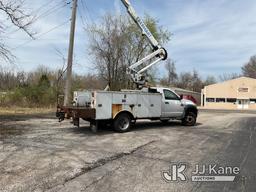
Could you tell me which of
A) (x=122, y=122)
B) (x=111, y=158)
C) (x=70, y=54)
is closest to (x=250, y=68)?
(x=70, y=54)

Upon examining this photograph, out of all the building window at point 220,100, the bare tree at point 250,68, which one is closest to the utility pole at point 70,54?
the building window at point 220,100

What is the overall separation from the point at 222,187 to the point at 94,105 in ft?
24.4

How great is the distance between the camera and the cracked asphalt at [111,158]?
6512 mm

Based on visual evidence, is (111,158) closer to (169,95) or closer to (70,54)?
(169,95)

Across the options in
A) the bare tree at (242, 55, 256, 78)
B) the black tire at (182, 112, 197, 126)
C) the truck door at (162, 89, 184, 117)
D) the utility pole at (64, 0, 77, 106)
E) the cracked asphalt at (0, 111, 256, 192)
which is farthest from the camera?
the bare tree at (242, 55, 256, 78)

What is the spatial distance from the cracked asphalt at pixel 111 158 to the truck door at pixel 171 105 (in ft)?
7.08

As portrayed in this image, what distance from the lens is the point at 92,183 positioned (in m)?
6.59

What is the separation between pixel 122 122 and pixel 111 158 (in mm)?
5288

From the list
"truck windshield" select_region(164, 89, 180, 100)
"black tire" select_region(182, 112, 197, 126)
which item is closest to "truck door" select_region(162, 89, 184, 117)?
"truck windshield" select_region(164, 89, 180, 100)

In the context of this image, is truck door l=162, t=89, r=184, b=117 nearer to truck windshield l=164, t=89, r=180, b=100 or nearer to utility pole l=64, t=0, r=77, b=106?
truck windshield l=164, t=89, r=180, b=100

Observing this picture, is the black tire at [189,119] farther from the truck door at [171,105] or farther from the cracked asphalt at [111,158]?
the cracked asphalt at [111,158]

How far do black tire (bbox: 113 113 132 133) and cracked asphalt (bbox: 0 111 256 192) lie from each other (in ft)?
1.18

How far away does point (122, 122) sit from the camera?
1412 cm

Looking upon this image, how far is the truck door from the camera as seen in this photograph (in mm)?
16141
